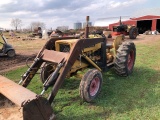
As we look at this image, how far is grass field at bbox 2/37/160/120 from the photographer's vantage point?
408 centimetres

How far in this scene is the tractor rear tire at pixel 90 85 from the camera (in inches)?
172

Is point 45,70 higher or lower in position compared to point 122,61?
lower

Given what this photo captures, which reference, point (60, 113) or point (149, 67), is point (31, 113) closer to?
point (60, 113)

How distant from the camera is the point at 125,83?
5812 mm

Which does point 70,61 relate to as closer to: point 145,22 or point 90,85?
point 90,85

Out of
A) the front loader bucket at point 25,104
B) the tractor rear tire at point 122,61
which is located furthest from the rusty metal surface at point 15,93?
the tractor rear tire at point 122,61

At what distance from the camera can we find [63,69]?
Result: 13.6 feet

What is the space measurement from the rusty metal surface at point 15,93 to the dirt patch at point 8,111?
1.26ft

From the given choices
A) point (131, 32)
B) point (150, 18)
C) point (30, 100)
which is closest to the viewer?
point (30, 100)

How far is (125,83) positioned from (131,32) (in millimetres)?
13669

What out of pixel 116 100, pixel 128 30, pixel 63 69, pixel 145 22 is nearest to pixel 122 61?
pixel 116 100

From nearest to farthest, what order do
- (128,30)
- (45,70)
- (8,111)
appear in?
(8,111) → (45,70) → (128,30)

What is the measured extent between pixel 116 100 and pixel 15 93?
7.84 ft

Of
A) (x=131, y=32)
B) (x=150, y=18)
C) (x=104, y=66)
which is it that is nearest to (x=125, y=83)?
(x=104, y=66)
